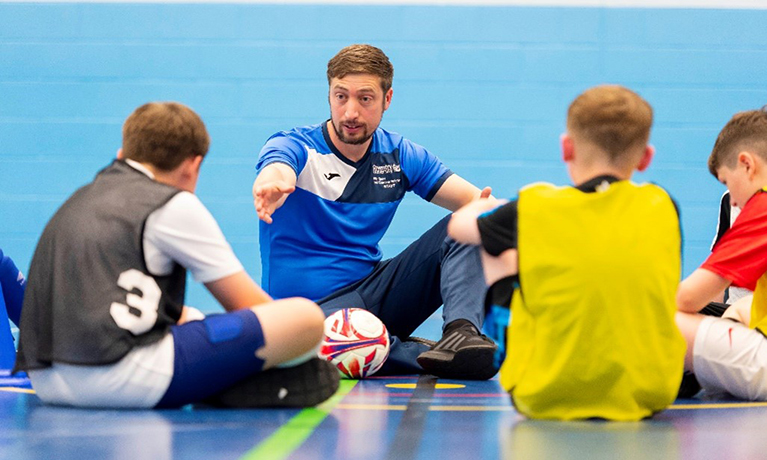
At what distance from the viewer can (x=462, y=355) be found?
3.02 metres

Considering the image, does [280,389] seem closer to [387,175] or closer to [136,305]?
[136,305]

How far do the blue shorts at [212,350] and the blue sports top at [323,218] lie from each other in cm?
133

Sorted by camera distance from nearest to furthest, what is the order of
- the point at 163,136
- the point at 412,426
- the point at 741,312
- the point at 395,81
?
the point at 412,426, the point at 163,136, the point at 741,312, the point at 395,81

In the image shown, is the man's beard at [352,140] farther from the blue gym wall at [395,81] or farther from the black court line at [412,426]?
the blue gym wall at [395,81]

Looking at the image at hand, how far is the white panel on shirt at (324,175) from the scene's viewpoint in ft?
11.9

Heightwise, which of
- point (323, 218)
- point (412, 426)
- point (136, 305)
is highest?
point (323, 218)

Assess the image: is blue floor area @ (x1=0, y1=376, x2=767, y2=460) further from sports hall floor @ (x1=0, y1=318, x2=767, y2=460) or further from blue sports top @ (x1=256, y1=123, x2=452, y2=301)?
blue sports top @ (x1=256, y1=123, x2=452, y2=301)

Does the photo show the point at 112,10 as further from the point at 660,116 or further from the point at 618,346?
the point at 618,346

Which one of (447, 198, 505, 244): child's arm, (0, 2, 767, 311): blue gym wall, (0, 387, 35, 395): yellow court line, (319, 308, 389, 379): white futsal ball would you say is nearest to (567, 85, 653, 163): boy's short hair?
(447, 198, 505, 244): child's arm

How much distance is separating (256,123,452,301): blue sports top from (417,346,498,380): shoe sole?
68 centimetres

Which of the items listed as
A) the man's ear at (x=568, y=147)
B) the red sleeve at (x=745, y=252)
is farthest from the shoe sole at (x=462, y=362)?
the man's ear at (x=568, y=147)

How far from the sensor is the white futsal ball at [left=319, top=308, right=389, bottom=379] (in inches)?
122

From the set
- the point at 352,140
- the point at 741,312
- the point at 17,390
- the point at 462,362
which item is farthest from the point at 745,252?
the point at 17,390

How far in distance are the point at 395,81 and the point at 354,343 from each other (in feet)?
10.4
